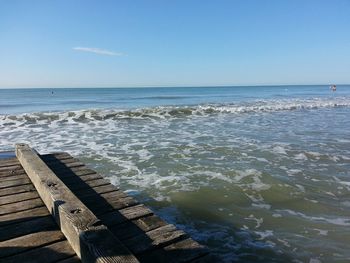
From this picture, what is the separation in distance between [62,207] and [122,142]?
9.47m

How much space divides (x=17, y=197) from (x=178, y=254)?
2.55m

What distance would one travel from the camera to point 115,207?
382cm

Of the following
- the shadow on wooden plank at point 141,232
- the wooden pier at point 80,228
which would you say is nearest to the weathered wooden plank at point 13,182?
the wooden pier at point 80,228

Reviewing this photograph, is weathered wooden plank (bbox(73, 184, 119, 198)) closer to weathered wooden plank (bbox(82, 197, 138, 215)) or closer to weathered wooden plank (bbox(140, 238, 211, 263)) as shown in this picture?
weathered wooden plank (bbox(82, 197, 138, 215))

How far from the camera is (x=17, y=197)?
415 centimetres

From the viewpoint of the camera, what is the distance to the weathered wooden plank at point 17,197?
158 inches

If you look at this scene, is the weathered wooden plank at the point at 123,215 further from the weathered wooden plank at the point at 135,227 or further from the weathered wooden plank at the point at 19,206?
the weathered wooden plank at the point at 19,206

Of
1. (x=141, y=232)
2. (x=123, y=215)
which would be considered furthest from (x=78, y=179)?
(x=141, y=232)

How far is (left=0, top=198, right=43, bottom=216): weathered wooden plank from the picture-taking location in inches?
146

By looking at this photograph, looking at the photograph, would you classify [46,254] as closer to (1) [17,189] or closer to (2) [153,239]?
(2) [153,239]

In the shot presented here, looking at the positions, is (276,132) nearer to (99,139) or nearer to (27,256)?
(99,139)

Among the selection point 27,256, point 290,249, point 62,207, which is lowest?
point 290,249

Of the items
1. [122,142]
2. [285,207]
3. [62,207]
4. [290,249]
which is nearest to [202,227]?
[290,249]

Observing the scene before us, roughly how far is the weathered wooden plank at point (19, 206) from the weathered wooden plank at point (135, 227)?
4.00 feet
